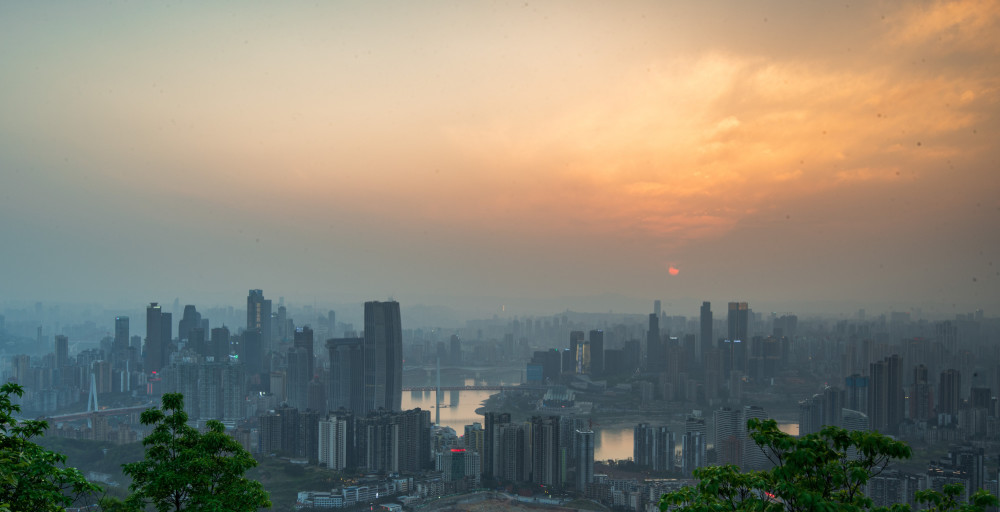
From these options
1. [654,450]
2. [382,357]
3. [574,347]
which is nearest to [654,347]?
[574,347]

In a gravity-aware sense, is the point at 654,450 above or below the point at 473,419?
above

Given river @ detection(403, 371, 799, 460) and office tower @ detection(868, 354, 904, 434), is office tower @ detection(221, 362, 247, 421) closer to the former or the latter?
river @ detection(403, 371, 799, 460)

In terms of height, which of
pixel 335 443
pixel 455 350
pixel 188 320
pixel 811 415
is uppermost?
pixel 188 320

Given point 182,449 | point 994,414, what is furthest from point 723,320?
point 182,449

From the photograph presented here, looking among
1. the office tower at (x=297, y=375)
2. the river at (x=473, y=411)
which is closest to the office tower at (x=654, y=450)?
the river at (x=473, y=411)

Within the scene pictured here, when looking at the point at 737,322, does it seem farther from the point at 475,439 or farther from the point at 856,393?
the point at 475,439

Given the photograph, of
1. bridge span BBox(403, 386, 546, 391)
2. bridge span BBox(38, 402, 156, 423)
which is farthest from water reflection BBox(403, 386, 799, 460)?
bridge span BBox(38, 402, 156, 423)
